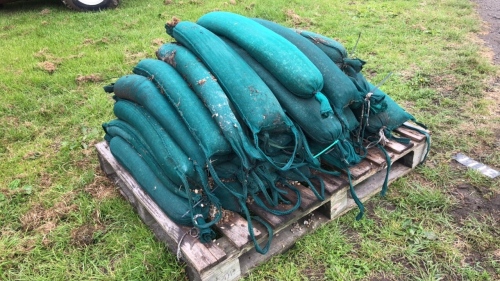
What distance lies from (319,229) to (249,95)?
933 mm

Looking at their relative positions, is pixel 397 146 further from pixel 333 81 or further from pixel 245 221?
pixel 245 221

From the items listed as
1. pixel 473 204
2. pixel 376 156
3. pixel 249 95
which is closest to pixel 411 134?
pixel 376 156

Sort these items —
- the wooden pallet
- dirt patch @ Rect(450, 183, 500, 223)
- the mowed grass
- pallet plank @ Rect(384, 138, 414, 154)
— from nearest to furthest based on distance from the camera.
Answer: the wooden pallet, the mowed grass, dirt patch @ Rect(450, 183, 500, 223), pallet plank @ Rect(384, 138, 414, 154)

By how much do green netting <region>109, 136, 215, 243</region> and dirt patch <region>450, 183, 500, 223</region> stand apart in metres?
1.60

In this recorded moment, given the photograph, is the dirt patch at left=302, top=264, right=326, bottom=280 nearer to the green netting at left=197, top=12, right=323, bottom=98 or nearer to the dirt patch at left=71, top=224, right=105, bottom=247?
the green netting at left=197, top=12, right=323, bottom=98

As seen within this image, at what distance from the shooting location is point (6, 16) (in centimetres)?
651

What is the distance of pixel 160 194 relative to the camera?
217cm

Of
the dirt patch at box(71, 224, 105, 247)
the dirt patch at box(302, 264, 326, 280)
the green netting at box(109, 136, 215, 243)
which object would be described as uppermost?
the green netting at box(109, 136, 215, 243)

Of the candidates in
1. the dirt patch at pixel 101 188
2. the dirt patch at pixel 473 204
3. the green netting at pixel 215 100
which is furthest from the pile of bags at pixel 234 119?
the dirt patch at pixel 473 204

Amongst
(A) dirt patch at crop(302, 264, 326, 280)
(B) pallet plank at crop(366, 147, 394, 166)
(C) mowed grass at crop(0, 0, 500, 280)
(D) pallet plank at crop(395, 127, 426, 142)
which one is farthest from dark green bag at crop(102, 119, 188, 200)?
(D) pallet plank at crop(395, 127, 426, 142)

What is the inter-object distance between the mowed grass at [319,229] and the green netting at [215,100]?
0.67 metres

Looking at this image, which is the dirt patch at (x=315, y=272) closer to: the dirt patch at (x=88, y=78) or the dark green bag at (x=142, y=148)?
the dark green bag at (x=142, y=148)

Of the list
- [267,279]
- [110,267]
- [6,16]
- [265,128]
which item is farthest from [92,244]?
[6,16]

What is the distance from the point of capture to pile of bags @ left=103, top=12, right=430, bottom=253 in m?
2.01
